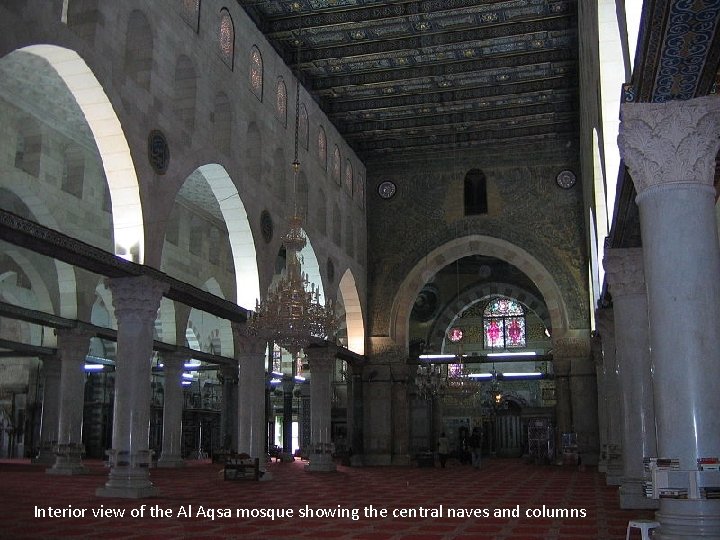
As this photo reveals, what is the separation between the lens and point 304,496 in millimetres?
10570

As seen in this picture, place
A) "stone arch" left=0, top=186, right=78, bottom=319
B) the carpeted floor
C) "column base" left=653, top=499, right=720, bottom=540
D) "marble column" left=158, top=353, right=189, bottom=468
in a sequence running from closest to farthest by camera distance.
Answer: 1. "column base" left=653, top=499, right=720, bottom=540
2. the carpeted floor
3. "stone arch" left=0, top=186, right=78, bottom=319
4. "marble column" left=158, top=353, right=189, bottom=468

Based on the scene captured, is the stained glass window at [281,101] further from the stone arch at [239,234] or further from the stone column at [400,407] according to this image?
the stone column at [400,407]

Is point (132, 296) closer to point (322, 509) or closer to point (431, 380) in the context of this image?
point (322, 509)

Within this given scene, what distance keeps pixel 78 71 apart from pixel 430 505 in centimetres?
666

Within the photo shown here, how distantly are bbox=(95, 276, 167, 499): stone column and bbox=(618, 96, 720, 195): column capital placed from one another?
22.0ft

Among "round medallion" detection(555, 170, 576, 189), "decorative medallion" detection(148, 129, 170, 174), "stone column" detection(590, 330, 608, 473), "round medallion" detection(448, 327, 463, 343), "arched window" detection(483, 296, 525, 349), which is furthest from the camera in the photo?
"round medallion" detection(448, 327, 463, 343)

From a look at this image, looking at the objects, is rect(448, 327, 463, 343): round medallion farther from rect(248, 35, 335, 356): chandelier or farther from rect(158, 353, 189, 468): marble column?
rect(248, 35, 335, 356): chandelier

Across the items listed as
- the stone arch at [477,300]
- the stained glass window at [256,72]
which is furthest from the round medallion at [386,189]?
the stone arch at [477,300]

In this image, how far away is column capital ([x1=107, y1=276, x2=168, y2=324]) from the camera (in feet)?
34.3

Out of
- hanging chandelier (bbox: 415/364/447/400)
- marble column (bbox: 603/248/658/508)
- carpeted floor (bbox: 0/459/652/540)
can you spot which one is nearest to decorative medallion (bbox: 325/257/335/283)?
hanging chandelier (bbox: 415/364/447/400)

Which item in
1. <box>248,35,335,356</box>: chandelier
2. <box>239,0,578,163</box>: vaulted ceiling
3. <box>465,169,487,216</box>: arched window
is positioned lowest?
<box>248,35,335,356</box>: chandelier

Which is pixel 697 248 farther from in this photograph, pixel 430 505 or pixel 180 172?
pixel 180 172

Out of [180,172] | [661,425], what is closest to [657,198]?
[661,425]

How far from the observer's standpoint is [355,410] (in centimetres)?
2062
